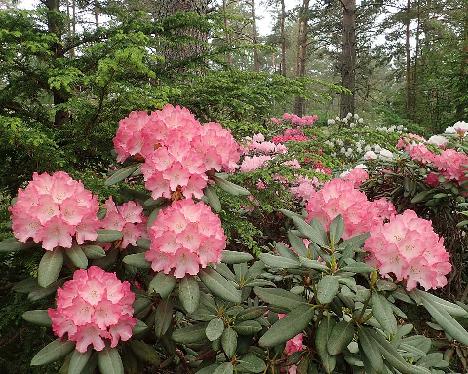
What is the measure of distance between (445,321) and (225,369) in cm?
65

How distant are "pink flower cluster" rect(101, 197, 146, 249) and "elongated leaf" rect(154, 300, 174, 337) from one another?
244 millimetres

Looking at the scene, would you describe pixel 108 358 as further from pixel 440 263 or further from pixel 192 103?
pixel 192 103

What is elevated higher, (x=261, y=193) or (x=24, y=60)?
(x=24, y=60)

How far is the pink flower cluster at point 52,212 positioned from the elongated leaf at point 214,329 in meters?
0.45

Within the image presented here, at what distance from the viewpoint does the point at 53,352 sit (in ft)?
3.96

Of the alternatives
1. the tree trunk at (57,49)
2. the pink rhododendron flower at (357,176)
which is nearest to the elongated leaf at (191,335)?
the tree trunk at (57,49)

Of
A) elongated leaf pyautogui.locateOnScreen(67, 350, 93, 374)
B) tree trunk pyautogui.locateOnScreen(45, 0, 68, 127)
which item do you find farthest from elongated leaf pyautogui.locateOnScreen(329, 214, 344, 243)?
tree trunk pyautogui.locateOnScreen(45, 0, 68, 127)

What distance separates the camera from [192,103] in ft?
7.27

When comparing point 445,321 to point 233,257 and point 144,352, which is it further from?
point 144,352

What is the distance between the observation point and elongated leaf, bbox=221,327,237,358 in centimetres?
127

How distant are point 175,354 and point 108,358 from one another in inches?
14.2

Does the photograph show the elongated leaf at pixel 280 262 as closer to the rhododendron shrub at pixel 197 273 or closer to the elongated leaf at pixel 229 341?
the rhododendron shrub at pixel 197 273

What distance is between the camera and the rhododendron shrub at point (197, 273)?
3.99 ft

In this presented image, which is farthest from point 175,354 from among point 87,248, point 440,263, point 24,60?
point 24,60
